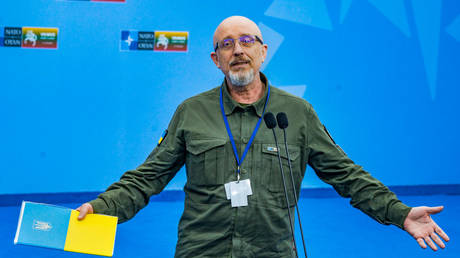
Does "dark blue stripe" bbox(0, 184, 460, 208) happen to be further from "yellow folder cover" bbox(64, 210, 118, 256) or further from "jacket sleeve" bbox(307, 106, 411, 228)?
"yellow folder cover" bbox(64, 210, 118, 256)

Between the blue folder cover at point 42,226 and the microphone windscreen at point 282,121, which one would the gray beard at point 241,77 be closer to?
the microphone windscreen at point 282,121

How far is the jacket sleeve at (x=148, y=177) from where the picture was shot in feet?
5.88

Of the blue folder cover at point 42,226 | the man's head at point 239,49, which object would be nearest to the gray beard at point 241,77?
the man's head at point 239,49

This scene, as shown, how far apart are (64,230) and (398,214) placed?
3.50ft

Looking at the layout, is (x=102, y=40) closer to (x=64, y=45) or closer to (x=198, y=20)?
(x=64, y=45)

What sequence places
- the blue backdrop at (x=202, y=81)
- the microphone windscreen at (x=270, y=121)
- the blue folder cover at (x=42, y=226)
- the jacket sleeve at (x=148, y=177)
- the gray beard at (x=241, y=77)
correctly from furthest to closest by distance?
1. the blue backdrop at (x=202, y=81)
2. the gray beard at (x=241, y=77)
3. the jacket sleeve at (x=148, y=177)
4. the microphone windscreen at (x=270, y=121)
5. the blue folder cover at (x=42, y=226)

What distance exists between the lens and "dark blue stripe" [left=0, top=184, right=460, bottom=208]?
202 inches

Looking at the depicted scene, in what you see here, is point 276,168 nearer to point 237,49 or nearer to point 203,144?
point 203,144

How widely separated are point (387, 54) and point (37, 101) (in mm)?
3776

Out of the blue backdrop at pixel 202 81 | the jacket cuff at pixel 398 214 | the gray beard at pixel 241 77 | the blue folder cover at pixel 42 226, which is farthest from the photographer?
the blue backdrop at pixel 202 81

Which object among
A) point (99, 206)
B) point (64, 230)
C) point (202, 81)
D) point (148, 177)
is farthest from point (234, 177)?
point (202, 81)

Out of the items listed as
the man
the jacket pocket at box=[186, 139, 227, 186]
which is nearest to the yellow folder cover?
the man

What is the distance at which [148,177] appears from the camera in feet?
6.20

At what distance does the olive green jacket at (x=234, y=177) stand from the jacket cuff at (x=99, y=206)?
0.03 feet
